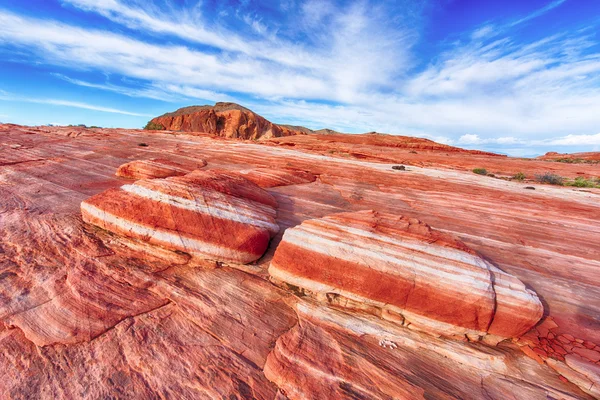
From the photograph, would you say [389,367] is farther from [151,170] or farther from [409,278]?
[151,170]

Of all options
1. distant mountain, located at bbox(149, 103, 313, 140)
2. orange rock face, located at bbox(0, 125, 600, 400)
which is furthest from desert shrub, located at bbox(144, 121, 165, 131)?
orange rock face, located at bbox(0, 125, 600, 400)

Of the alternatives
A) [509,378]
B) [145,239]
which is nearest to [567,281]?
[509,378]

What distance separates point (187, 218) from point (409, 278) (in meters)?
5.37

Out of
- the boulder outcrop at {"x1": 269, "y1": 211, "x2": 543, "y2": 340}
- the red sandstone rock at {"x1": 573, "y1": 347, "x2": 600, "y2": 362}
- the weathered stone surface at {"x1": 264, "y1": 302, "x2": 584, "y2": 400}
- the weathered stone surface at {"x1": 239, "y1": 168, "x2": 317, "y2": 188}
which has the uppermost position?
the weathered stone surface at {"x1": 239, "y1": 168, "x2": 317, "y2": 188}

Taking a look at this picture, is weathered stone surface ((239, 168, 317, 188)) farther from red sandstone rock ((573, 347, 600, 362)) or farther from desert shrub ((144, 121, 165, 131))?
desert shrub ((144, 121, 165, 131))

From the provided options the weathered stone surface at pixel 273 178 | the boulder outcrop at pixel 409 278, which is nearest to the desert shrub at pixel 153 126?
the weathered stone surface at pixel 273 178

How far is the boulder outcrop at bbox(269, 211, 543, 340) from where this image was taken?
189 inches

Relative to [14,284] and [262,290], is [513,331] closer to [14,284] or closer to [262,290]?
[262,290]

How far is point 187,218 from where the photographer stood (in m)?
6.54

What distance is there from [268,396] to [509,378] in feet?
12.8

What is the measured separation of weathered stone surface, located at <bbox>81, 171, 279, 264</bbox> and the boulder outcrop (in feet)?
3.96

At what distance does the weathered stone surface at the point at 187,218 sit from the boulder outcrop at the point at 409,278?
121cm

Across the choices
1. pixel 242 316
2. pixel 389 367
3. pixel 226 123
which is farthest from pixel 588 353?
pixel 226 123

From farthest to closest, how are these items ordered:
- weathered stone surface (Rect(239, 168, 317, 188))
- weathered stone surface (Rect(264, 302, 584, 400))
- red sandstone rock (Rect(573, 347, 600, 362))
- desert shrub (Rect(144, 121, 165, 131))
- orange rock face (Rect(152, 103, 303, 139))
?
desert shrub (Rect(144, 121, 165, 131)), orange rock face (Rect(152, 103, 303, 139)), weathered stone surface (Rect(239, 168, 317, 188)), red sandstone rock (Rect(573, 347, 600, 362)), weathered stone surface (Rect(264, 302, 584, 400))
